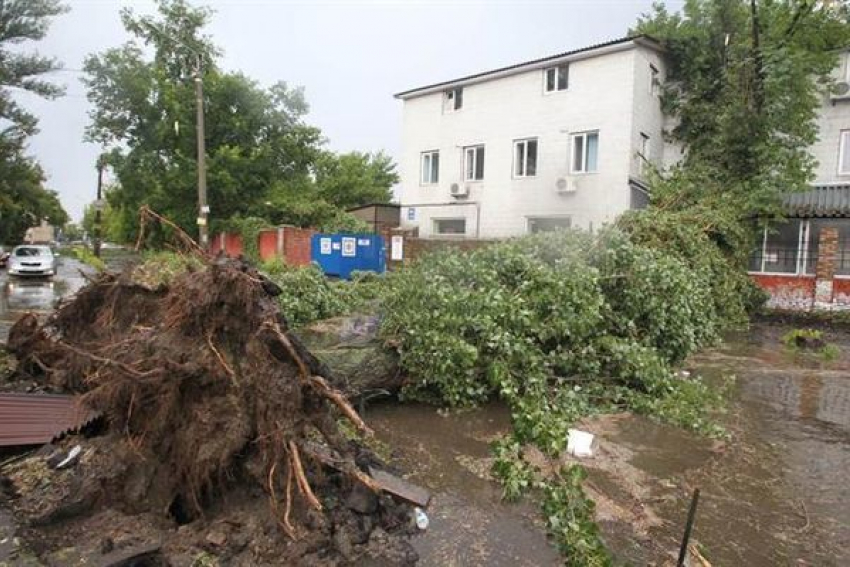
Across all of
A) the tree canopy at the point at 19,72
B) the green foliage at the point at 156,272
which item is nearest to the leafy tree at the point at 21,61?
the tree canopy at the point at 19,72

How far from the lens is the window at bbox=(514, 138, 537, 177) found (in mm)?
19406

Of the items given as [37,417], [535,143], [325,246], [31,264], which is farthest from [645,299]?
[31,264]

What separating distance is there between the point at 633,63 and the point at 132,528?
1770 cm

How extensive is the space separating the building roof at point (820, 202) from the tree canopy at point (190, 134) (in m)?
16.7

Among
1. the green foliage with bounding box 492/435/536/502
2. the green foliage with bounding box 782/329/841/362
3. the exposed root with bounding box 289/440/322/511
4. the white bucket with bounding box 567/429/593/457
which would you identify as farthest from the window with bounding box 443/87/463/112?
the exposed root with bounding box 289/440/322/511

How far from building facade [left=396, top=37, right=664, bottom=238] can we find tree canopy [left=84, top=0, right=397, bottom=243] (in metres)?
5.22

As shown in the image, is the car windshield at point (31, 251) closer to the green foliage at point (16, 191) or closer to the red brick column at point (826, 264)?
the green foliage at point (16, 191)

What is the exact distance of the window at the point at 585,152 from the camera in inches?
708

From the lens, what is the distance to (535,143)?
19.4m

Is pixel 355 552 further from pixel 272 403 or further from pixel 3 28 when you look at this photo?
pixel 3 28

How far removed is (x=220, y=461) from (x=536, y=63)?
715 inches

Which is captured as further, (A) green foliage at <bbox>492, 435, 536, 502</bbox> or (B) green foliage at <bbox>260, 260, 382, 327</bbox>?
(B) green foliage at <bbox>260, 260, 382, 327</bbox>

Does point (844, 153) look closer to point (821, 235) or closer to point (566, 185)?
point (821, 235)

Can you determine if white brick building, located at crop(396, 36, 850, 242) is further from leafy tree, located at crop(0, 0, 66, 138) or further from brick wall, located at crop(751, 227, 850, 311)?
leafy tree, located at crop(0, 0, 66, 138)
